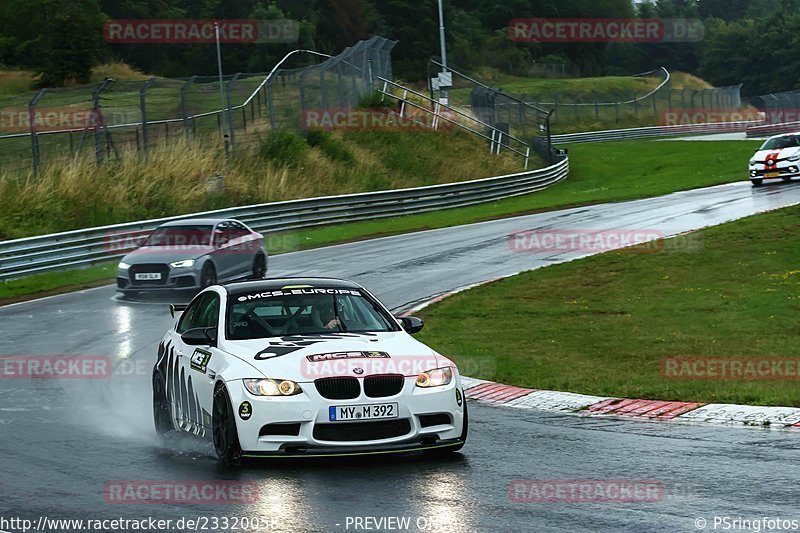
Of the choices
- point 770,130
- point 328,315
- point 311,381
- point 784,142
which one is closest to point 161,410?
point 328,315

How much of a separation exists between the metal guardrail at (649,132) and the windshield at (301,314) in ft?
220

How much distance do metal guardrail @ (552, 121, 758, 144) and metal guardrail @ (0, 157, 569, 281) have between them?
27242 mm

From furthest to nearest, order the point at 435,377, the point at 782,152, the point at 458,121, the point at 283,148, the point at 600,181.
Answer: the point at 458,121 → the point at 600,181 → the point at 283,148 → the point at 782,152 → the point at 435,377

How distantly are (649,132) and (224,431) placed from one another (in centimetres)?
7564

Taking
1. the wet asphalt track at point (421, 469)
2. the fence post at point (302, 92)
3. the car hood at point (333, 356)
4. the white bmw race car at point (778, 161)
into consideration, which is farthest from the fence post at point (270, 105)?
the car hood at point (333, 356)

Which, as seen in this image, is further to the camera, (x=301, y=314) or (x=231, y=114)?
(x=231, y=114)

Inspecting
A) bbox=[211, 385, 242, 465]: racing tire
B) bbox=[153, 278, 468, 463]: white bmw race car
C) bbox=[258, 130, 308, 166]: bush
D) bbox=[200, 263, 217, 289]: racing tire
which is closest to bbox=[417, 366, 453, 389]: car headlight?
bbox=[153, 278, 468, 463]: white bmw race car

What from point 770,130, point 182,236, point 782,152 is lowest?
point 770,130

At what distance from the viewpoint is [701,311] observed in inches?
663

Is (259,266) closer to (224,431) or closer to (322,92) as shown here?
(224,431)

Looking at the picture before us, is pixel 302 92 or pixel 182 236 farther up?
pixel 302 92

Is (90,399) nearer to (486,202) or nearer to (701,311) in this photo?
(701,311)

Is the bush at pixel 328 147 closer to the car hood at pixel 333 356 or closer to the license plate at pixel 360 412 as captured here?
the car hood at pixel 333 356

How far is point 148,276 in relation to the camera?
20812 millimetres
